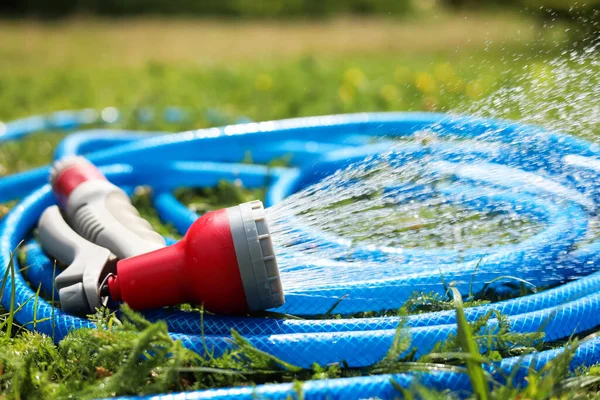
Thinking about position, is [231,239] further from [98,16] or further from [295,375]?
[98,16]

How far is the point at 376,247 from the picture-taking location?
95.3 inches

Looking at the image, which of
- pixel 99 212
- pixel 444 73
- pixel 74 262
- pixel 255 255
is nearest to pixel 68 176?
pixel 99 212

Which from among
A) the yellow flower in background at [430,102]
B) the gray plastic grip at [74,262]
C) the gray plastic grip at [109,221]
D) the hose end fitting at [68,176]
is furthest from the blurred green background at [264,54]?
the gray plastic grip at [74,262]

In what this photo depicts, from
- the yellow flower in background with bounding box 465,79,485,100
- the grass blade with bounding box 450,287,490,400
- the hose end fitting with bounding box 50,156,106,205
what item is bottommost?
the grass blade with bounding box 450,287,490,400

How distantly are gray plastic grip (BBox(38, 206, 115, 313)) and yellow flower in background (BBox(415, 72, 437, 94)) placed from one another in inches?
128

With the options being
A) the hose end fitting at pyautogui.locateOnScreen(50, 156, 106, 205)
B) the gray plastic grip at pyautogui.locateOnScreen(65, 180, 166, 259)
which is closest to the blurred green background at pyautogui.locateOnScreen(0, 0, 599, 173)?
the hose end fitting at pyautogui.locateOnScreen(50, 156, 106, 205)

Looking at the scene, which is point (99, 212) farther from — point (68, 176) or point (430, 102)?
point (430, 102)

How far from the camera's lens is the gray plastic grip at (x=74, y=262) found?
6.84 feet

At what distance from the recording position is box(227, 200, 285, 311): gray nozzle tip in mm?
1889

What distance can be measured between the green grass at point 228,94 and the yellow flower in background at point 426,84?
0.01 m

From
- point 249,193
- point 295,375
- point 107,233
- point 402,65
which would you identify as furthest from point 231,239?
point 402,65

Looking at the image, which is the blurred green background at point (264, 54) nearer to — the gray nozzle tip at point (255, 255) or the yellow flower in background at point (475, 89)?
the yellow flower in background at point (475, 89)

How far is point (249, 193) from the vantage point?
3590mm

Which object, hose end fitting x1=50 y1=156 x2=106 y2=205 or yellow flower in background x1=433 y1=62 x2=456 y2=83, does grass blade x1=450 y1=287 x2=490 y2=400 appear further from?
yellow flower in background x1=433 y1=62 x2=456 y2=83
